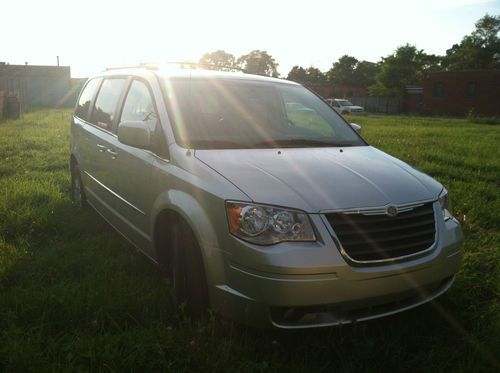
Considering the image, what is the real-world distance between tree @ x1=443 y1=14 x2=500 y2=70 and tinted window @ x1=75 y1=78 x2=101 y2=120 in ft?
270

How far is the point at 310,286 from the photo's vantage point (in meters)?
2.37

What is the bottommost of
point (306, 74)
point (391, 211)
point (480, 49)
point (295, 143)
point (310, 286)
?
point (310, 286)

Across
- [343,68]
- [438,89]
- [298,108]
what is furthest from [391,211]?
[343,68]

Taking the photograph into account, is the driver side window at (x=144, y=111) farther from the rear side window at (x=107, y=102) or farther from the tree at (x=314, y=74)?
the tree at (x=314, y=74)

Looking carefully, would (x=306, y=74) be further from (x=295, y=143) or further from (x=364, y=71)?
(x=295, y=143)

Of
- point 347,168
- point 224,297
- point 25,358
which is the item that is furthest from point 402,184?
point 25,358

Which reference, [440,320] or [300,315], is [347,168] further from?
[440,320]

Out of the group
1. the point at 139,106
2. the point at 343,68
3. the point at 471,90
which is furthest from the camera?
the point at 343,68

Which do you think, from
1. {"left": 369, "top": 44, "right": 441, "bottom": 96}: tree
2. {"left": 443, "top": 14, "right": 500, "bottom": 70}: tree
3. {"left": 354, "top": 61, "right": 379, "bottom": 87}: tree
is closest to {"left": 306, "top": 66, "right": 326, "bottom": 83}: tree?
{"left": 354, "top": 61, "right": 379, "bottom": 87}: tree

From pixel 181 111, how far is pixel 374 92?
214 ft

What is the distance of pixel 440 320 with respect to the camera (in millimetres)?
3115

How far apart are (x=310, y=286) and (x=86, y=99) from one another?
425 cm

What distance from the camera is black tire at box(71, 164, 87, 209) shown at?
5.55 meters

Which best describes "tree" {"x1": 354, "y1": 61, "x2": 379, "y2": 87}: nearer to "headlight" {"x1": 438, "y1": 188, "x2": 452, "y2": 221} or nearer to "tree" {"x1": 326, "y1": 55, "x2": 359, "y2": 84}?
"tree" {"x1": 326, "y1": 55, "x2": 359, "y2": 84}
